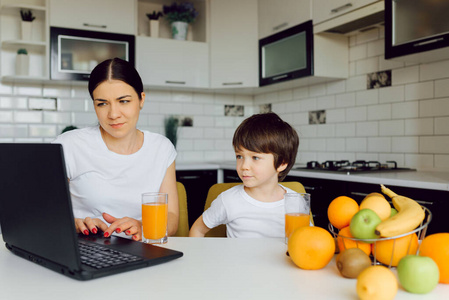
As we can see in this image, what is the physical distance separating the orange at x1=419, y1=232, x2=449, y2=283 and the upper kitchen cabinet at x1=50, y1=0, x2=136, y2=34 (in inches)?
124

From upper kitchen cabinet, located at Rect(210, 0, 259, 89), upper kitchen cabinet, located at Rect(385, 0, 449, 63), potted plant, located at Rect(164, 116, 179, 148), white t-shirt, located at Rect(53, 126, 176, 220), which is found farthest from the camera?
potted plant, located at Rect(164, 116, 179, 148)

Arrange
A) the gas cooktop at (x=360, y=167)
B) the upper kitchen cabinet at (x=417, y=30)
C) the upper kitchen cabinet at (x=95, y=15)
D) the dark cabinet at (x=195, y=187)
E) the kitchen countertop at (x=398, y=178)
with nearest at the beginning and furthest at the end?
1. the kitchen countertop at (x=398, y=178)
2. the upper kitchen cabinet at (x=417, y=30)
3. the gas cooktop at (x=360, y=167)
4. the upper kitchen cabinet at (x=95, y=15)
5. the dark cabinet at (x=195, y=187)

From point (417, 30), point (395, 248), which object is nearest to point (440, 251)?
point (395, 248)

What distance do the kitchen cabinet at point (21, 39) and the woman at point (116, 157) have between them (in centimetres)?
197

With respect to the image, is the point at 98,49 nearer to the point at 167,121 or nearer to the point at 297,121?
the point at 167,121

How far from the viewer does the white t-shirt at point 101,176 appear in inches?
63.1

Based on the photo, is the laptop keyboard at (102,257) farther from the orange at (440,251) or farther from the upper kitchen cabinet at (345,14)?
the upper kitchen cabinet at (345,14)

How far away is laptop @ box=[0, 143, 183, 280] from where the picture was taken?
746 mm

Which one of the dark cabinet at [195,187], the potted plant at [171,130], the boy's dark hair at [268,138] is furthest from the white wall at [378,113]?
the boy's dark hair at [268,138]

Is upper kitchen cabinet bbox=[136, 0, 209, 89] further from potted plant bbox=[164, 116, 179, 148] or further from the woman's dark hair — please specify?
the woman's dark hair

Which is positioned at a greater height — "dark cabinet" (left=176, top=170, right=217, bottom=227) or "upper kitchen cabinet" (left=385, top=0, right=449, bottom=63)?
"upper kitchen cabinet" (left=385, top=0, right=449, bottom=63)

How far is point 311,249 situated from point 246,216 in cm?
Answer: 65

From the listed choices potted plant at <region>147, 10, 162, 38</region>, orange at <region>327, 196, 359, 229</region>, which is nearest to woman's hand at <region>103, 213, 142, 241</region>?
orange at <region>327, 196, 359, 229</region>

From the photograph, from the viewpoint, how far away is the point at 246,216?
149 cm
